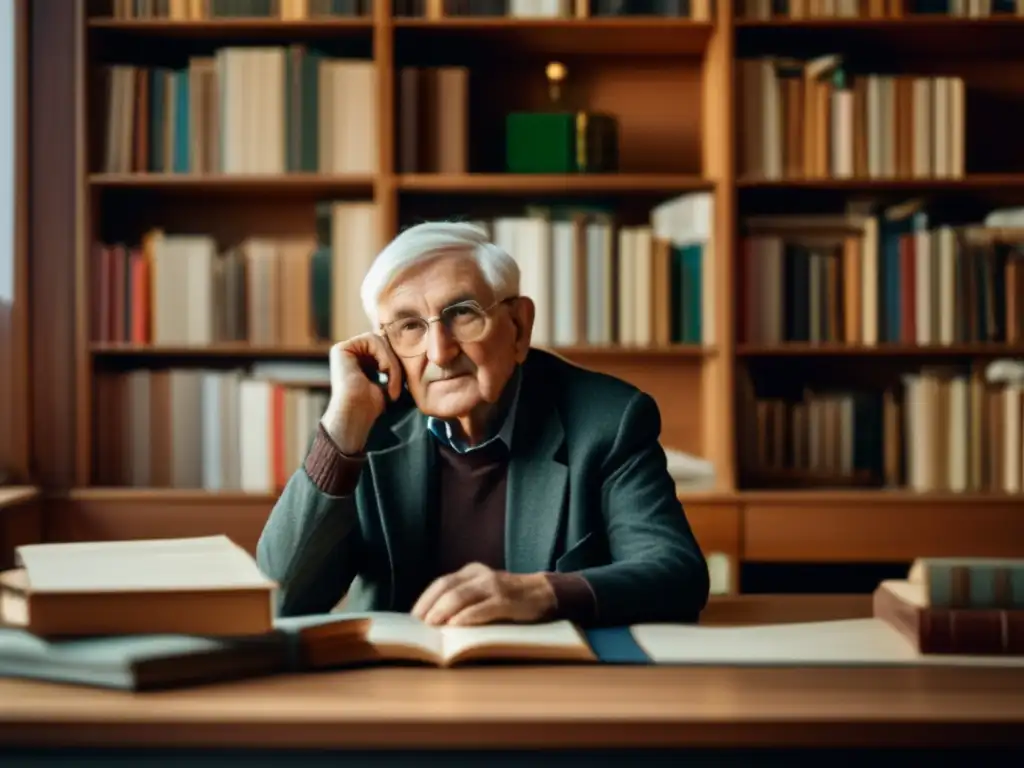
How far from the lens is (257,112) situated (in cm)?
322

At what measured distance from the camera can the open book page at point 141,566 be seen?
3.83ft

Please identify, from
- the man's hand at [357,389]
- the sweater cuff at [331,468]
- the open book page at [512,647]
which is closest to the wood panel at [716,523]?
the man's hand at [357,389]

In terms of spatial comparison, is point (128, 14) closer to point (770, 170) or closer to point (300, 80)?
point (300, 80)

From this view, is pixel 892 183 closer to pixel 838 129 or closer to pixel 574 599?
pixel 838 129

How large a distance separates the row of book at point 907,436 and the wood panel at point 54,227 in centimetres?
173

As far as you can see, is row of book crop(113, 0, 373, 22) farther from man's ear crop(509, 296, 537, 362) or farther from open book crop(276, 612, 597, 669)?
open book crop(276, 612, 597, 669)

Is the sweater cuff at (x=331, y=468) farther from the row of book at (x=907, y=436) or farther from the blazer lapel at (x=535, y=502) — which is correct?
the row of book at (x=907, y=436)

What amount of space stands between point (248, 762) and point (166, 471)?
2361 mm

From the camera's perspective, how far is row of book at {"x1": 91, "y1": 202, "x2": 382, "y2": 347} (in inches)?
127

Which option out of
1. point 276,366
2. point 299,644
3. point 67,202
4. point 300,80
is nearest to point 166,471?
point 276,366

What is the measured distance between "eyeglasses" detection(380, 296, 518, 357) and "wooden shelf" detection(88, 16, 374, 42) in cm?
162

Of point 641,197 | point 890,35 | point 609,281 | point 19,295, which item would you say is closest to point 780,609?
point 609,281

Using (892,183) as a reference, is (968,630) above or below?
below

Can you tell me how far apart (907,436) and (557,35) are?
1355mm
